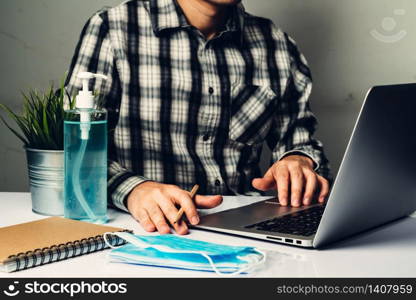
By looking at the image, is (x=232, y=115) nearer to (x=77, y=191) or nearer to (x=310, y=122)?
(x=310, y=122)

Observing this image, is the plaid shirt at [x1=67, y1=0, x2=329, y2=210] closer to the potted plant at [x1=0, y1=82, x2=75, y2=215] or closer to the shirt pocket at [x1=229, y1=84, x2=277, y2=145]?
the shirt pocket at [x1=229, y1=84, x2=277, y2=145]

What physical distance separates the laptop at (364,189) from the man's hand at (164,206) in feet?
0.10

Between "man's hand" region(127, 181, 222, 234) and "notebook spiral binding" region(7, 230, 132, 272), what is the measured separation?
0.10 meters

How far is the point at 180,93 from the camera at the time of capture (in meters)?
1.57

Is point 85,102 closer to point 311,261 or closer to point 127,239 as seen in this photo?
point 127,239

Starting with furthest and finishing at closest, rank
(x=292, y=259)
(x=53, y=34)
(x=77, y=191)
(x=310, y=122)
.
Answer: (x=53, y=34), (x=310, y=122), (x=77, y=191), (x=292, y=259)

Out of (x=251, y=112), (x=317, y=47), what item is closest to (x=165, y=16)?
(x=251, y=112)

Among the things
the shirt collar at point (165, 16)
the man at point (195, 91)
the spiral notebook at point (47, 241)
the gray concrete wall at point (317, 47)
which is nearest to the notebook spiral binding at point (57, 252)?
the spiral notebook at point (47, 241)

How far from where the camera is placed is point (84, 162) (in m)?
1.00

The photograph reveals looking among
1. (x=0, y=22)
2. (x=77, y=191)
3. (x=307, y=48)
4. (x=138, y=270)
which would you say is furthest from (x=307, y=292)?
(x=0, y=22)

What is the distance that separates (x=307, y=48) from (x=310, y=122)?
1.16 ft

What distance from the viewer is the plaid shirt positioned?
59.9 inches

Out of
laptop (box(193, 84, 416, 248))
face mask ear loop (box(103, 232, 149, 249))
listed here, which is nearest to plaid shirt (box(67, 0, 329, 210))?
laptop (box(193, 84, 416, 248))

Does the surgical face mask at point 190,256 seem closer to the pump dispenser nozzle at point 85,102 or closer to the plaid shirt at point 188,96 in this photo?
the pump dispenser nozzle at point 85,102
